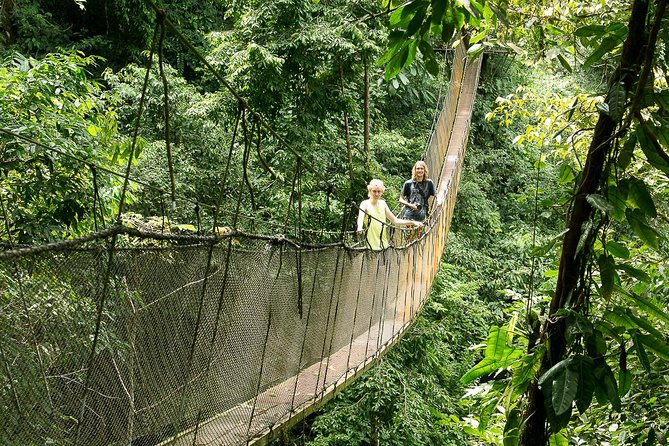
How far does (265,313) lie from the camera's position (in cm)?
168

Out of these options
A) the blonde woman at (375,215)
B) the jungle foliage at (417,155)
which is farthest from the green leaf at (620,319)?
the blonde woman at (375,215)

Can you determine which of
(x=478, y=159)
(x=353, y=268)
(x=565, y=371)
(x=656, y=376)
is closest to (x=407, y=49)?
(x=565, y=371)

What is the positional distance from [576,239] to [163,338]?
26.1 inches

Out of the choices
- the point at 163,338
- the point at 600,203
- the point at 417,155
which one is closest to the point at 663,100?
the point at 600,203

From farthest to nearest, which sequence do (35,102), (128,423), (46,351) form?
(35,102)
(128,423)
(46,351)

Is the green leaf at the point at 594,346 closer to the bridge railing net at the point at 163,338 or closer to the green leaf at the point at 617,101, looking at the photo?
the green leaf at the point at 617,101

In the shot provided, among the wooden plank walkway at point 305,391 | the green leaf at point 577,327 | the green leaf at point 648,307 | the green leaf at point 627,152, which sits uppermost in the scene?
the green leaf at point 627,152

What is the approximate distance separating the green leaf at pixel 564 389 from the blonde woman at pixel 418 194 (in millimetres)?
3048

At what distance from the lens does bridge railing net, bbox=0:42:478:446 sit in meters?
0.90

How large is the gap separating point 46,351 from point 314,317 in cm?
124

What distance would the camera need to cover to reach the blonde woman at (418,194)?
403cm

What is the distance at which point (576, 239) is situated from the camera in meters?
1.05

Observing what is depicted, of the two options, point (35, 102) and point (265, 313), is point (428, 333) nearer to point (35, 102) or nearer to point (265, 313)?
point (35, 102)

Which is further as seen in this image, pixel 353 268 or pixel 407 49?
pixel 353 268
